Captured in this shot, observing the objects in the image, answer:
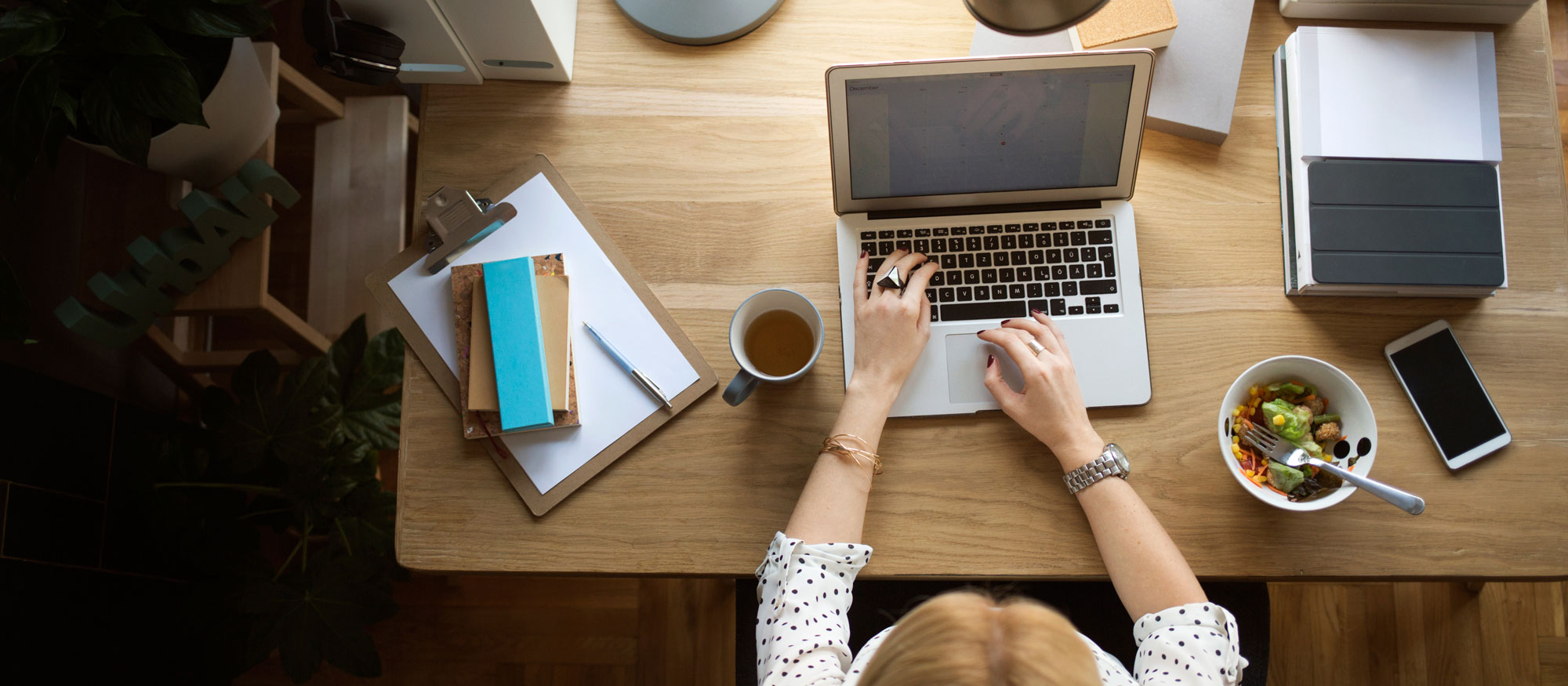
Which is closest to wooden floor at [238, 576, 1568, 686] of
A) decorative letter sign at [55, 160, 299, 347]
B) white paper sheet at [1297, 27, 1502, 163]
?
decorative letter sign at [55, 160, 299, 347]

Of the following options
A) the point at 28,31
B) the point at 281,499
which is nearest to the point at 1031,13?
the point at 28,31

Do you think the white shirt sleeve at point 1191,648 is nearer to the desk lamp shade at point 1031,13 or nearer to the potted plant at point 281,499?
the desk lamp shade at point 1031,13

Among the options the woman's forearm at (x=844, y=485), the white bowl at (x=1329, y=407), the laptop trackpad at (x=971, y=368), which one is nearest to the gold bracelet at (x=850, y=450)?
the woman's forearm at (x=844, y=485)

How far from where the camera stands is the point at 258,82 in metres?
1.08

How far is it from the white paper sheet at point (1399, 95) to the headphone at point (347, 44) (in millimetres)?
1021

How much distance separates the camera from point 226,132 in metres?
1.09

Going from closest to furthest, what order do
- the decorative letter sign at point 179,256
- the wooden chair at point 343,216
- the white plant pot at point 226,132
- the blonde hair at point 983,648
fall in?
the blonde hair at point 983,648 < the white plant pot at point 226,132 < the decorative letter sign at point 179,256 < the wooden chair at point 343,216

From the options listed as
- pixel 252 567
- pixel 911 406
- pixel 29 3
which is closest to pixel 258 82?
pixel 29 3

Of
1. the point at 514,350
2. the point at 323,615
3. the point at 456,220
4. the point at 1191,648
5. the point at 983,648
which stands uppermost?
the point at 456,220

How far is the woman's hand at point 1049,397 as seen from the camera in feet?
2.91

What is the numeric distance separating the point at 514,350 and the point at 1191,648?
0.76 meters

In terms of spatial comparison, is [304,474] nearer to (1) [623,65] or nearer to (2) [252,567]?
(2) [252,567]

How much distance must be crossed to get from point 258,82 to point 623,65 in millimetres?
484

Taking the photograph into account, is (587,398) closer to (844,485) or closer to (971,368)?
(844,485)
